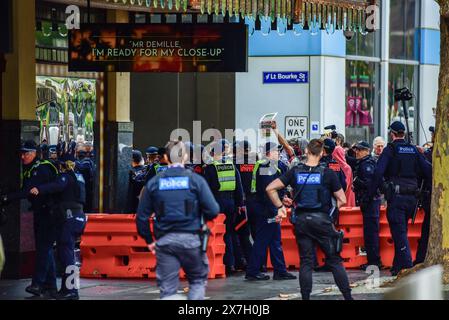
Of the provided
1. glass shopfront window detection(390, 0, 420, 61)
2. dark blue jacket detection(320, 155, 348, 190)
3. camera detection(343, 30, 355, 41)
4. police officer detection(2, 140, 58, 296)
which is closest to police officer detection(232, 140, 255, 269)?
dark blue jacket detection(320, 155, 348, 190)

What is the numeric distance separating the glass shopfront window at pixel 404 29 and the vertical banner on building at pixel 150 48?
59.2 ft

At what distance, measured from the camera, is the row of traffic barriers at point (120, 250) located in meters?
15.8

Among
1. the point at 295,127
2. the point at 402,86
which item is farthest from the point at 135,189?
the point at 402,86

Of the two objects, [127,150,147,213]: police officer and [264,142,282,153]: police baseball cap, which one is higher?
[264,142,282,153]: police baseball cap

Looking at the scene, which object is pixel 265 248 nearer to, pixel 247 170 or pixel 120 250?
pixel 247 170

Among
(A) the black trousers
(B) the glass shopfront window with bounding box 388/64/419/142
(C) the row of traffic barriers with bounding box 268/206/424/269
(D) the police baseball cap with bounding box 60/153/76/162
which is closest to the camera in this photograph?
(A) the black trousers

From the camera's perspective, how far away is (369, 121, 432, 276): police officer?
50.8 feet

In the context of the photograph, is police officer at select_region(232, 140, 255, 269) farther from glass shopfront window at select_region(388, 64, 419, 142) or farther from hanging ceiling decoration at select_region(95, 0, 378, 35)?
glass shopfront window at select_region(388, 64, 419, 142)

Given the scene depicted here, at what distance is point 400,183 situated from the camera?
1555cm

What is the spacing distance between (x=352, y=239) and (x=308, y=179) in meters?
4.62

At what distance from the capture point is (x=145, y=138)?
3012 cm

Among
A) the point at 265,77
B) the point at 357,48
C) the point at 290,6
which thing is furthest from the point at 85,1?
the point at 357,48

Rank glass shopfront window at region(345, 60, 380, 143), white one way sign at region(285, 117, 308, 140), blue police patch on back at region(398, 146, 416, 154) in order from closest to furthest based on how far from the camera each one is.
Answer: blue police patch on back at region(398, 146, 416, 154), white one way sign at region(285, 117, 308, 140), glass shopfront window at region(345, 60, 380, 143)
